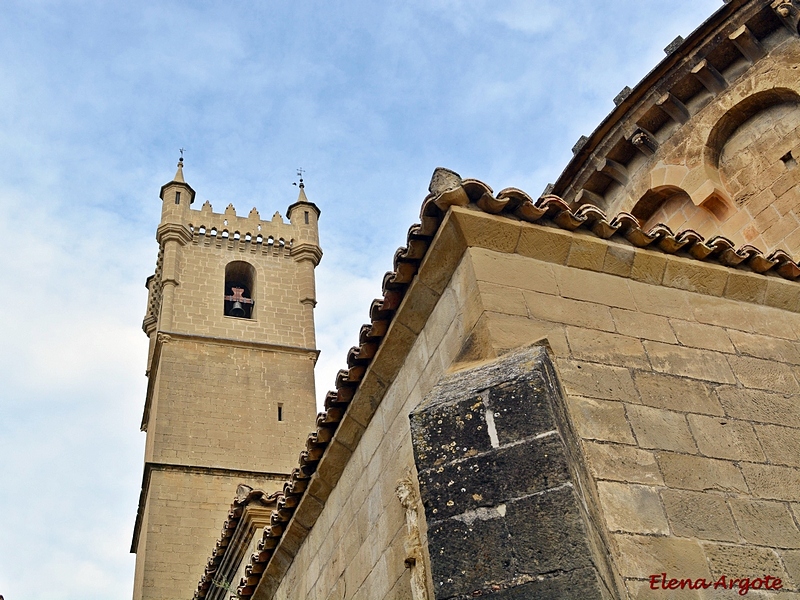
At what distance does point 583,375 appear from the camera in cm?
438

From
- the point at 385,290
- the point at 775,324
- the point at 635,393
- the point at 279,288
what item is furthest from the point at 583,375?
the point at 279,288

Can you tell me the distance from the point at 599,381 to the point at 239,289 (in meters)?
20.8

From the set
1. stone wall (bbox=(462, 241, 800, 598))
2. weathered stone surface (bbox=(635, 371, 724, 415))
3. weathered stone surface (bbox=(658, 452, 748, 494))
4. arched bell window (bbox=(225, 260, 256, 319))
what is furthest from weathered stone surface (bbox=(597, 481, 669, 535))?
arched bell window (bbox=(225, 260, 256, 319))

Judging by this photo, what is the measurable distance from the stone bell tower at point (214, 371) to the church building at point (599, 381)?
34.7 ft

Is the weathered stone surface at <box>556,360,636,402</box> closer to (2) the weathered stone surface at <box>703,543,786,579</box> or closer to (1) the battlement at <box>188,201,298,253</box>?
(2) the weathered stone surface at <box>703,543,786,579</box>

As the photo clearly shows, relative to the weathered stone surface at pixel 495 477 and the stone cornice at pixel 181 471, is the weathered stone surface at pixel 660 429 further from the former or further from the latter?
the stone cornice at pixel 181 471

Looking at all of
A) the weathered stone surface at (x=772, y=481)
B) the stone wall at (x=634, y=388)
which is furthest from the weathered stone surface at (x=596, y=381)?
the weathered stone surface at (x=772, y=481)

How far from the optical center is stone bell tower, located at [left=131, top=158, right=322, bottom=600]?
18.1 m

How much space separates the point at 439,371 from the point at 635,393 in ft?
3.74

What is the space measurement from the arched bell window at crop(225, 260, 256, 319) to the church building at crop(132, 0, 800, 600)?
15.7 metres

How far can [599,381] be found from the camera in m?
4.38

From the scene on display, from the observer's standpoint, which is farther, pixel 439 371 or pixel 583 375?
pixel 439 371

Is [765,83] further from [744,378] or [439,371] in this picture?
[439,371]

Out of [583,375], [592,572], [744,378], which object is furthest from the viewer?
[744,378]
